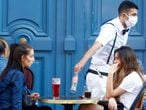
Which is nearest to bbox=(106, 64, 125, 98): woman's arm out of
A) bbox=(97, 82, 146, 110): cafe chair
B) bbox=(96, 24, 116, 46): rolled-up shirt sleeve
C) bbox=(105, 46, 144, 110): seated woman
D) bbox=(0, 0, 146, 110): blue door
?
bbox=(105, 46, 144, 110): seated woman

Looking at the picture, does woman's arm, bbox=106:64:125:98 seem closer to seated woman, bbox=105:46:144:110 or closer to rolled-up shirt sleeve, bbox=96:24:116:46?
seated woman, bbox=105:46:144:110

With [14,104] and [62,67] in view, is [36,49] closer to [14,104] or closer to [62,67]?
[62,67]

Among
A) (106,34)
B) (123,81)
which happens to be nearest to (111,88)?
(123,81)

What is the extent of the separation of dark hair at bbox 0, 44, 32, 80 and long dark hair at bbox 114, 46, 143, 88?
1.00 m

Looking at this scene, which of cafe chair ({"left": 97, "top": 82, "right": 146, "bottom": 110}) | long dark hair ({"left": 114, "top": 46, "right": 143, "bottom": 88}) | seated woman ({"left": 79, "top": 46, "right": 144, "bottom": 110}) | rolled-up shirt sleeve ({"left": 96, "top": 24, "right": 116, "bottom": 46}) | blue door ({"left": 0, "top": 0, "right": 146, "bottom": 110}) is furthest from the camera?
blue door ({"left": 0, "top": 0, "right": 146, "bottom": 110})

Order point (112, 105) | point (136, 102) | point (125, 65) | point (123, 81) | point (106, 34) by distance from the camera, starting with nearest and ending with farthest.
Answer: point (136, 102), point (112, 105), point (123, 81), point (125, 65), point (106, 34)

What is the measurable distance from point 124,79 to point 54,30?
6.64 ft

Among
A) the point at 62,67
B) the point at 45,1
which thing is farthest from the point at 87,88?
the point at 45,1

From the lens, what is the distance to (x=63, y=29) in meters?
8.52

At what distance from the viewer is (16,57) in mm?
6844

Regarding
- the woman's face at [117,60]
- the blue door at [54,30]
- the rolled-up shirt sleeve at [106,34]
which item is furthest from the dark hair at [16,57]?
the blue door at [54,30]

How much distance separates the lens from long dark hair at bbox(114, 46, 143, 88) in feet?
22.4

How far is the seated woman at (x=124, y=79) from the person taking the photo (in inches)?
264

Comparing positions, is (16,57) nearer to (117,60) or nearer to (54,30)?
(117,60)
